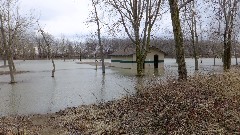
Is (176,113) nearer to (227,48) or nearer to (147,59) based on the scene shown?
(227,48)

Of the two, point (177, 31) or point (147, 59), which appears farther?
point (147, 59)

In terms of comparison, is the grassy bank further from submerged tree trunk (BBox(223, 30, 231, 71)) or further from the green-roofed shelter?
the green-roofed shelter

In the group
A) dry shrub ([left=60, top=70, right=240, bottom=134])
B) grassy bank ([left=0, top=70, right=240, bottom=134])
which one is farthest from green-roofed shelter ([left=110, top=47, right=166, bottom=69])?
dry shrub ([left=60, top=70, right=240, bottom=134])

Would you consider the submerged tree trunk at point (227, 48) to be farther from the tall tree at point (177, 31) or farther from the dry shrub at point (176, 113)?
the dry shrub at point (176, 113)

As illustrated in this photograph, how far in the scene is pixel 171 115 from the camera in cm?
731

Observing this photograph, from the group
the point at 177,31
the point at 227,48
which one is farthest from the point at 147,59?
the point at 177,31

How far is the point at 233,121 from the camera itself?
639 cm

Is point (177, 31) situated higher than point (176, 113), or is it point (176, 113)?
point (177, 31)

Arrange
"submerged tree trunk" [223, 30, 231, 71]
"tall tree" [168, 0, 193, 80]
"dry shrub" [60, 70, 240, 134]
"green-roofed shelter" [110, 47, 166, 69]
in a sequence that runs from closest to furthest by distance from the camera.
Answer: "dry shrub" [60, 70, 240, 134]
"tall tree" [168, 0, 193, 80]
"submerged tree trunk" [223, 30, 231, 71]
"green-roofed shelter" [110, 47, 166, 69]

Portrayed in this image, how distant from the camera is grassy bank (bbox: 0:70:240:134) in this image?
21.9ft

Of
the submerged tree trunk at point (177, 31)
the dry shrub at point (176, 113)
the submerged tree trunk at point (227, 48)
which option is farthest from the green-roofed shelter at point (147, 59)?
the dry shrub at point (176, 113)

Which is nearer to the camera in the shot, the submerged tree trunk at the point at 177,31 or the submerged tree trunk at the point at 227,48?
the submerged tree trunk at the point at 177,31

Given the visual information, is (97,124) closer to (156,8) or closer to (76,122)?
(76,122)

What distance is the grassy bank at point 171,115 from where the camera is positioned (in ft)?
21.9
